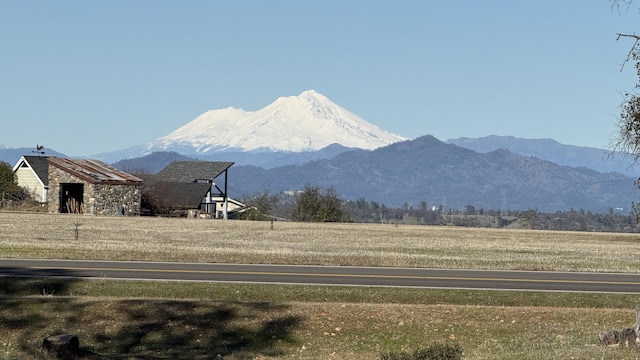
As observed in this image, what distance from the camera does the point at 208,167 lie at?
3570 inches

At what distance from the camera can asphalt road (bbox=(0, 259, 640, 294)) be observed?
25203 mm

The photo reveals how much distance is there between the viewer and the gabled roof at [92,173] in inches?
2615

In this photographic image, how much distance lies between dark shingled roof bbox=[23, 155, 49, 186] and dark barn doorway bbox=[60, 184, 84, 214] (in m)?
11.1

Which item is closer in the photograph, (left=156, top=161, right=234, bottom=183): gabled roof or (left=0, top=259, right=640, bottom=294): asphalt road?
(left=0, top=259, right=640, bottom=294): asphalt road

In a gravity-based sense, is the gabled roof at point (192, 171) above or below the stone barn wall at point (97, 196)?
above

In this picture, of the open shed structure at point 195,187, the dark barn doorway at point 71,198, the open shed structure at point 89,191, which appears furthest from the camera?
the open shed structure at point 195,187

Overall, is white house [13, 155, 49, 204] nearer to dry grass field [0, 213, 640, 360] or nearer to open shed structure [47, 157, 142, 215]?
open shed structure [47, 157, 142, 215]

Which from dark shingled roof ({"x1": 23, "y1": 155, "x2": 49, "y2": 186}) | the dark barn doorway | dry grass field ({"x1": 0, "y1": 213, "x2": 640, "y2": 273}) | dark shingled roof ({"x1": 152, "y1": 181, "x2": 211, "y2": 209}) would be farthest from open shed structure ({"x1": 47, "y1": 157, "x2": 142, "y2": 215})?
dark shingled roof ({"x1": 23, "y1": 155, "x2": 49, "y2": 186})

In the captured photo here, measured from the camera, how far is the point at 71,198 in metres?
68.4

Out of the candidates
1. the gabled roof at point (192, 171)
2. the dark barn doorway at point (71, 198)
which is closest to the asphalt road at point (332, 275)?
the dark barn doorway at point (71, 198)

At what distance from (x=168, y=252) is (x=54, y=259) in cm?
446

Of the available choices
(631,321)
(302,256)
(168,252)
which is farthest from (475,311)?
(168,252)

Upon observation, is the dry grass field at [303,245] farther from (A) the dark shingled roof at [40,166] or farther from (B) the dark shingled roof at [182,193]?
(A) the dark shingled roof at [40,166]

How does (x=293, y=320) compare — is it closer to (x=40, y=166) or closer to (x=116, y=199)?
(x=116, y=199)
